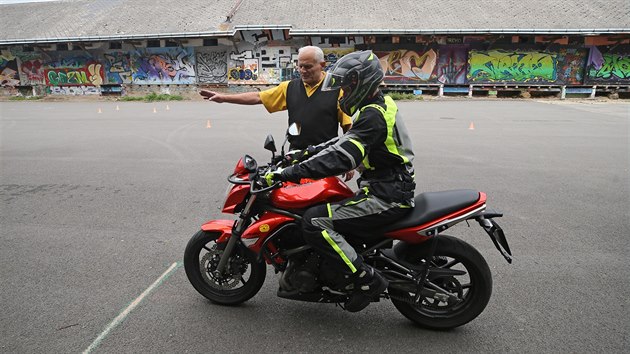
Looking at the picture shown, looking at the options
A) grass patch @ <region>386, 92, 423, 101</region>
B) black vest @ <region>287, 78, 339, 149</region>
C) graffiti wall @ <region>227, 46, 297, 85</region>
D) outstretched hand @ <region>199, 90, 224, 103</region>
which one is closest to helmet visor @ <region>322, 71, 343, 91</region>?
black vest @ <region>287, 78, 339, 149</region>

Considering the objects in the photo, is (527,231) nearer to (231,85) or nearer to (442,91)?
(442,91)

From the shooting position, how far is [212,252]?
3332 mm

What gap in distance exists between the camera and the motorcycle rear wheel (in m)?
2.94

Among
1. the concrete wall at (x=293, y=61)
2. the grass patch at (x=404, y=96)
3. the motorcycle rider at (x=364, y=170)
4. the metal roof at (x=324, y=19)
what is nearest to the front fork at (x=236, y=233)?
the motorcycle rider at (x=364, y=170)

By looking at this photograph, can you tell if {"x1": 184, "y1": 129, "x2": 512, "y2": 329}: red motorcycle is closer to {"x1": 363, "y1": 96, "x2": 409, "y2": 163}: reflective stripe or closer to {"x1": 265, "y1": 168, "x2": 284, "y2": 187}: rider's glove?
{"x1": 265, "y1": 168, "x2": 284, "y2": 187}: rider's glove

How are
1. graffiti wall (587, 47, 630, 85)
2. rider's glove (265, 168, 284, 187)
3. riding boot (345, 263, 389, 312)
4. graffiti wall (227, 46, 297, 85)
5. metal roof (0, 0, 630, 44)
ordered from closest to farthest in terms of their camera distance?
rider's glove (265, 168, 284, 187)
riding boot (345, 263, 389, 312)
metal roof (0, 0, 630, 44)
graffiti wall (587, 47, 630, 85)
graffiti wall (227, 46, 297, 85)

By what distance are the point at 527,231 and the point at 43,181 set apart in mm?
7633

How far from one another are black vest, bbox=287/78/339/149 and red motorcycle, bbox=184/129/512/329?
0.88 m

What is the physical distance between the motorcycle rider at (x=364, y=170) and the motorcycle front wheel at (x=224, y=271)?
700mm

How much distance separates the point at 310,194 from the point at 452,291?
129 centimetres

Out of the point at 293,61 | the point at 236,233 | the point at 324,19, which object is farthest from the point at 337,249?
the point at 324,19

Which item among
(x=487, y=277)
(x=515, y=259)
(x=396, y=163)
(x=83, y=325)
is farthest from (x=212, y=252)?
(x=515, y=259)

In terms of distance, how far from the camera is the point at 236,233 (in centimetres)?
315

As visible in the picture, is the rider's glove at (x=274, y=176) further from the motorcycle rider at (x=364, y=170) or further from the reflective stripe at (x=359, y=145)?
the reflective stripe at (x=359, y=145)
